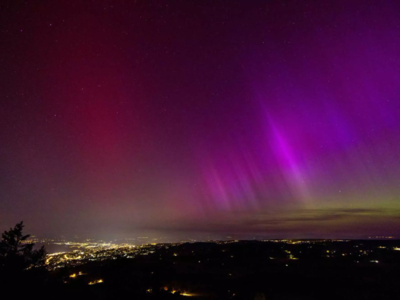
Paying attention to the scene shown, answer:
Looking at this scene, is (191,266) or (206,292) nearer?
(206,292)

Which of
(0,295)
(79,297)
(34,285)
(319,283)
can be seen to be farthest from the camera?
(319,283)

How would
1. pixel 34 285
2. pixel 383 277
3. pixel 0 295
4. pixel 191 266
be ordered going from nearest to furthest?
1. pixel 0 295
2. pixel 34 285
3. pixel 383 277
4. pixel 191 266

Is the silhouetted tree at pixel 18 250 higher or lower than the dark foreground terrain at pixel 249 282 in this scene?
higher

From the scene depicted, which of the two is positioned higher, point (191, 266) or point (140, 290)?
point (140, 290)

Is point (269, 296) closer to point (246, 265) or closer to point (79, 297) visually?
point (79, 297)

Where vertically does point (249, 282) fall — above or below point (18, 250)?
below

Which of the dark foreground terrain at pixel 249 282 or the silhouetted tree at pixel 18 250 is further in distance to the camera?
the dark foreground terrain at pixel 249 282

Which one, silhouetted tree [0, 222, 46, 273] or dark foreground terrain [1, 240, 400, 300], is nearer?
silhouetted tree [0, 222, 46, 273]

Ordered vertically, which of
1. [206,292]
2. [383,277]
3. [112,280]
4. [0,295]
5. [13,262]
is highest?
[13,262]

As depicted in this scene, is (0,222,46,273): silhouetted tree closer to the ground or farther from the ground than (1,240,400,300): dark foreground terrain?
farther from the ground

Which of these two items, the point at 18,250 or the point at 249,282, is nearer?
the point at 18,250

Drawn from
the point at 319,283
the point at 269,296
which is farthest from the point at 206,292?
the point at 319,283
